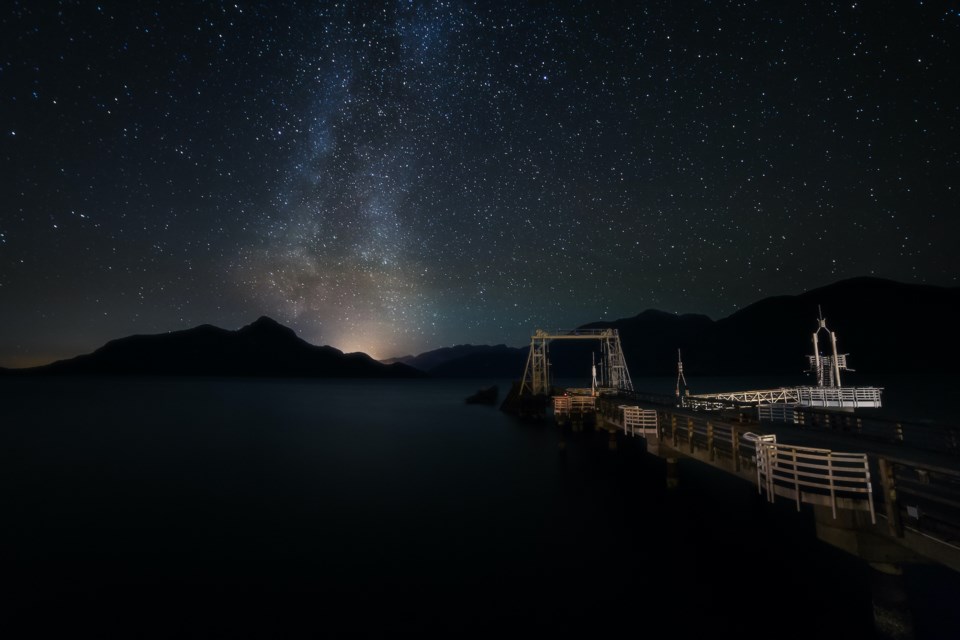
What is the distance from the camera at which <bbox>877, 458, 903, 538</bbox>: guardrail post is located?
25.2 feet

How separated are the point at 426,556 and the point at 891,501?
39.8ft

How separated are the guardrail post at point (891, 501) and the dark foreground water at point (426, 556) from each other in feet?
12.6

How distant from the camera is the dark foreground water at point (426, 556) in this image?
1083cm

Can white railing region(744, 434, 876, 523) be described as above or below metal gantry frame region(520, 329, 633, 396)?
below

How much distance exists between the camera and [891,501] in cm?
779

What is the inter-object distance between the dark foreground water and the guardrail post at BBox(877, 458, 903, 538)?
3837 millimetres

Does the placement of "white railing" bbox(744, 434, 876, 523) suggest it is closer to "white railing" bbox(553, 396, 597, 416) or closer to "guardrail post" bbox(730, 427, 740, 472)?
"guardrail post" bbox(730, 427, 740, 472)

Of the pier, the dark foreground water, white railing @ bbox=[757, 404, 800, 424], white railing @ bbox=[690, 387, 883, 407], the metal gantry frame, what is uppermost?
the metal gantry frame

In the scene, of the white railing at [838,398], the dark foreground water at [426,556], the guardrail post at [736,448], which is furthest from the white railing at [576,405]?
the guardrail post at [736,448]

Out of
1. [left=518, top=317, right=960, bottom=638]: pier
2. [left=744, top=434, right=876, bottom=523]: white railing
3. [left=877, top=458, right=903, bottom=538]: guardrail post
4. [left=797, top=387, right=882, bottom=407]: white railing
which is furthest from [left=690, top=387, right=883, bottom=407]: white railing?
[left=877, top=458, right=903, bottom=538]: guardrail post

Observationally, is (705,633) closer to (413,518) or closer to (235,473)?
(413,518)

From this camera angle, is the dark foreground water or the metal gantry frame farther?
the metal gantry frame

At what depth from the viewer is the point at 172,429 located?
170 feet

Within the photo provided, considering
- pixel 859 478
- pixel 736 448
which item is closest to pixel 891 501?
pixel 859 478
